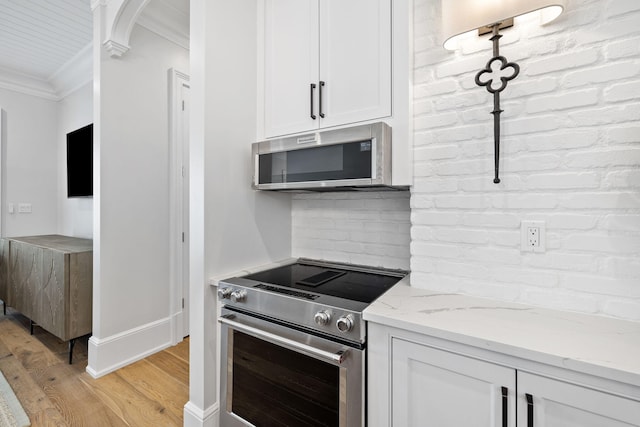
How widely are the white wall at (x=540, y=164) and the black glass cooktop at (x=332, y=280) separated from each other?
0.82ft

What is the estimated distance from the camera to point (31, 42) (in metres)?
2.86

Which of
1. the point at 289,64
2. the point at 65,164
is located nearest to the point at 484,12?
the point at 289,64

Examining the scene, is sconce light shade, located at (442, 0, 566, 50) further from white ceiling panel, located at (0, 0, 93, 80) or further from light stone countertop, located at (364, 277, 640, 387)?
white ceiling panel, located at (0, 0, 93, 80)

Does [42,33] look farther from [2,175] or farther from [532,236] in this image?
[532,236]

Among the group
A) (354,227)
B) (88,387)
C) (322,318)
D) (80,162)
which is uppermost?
(80,162)

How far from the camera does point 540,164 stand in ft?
3.67

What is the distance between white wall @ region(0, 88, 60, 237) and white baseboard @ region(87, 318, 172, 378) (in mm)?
2417

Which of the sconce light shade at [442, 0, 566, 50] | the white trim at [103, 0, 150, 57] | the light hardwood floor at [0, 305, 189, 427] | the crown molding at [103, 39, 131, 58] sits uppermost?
the white trim at [103, 0, 150, 57]

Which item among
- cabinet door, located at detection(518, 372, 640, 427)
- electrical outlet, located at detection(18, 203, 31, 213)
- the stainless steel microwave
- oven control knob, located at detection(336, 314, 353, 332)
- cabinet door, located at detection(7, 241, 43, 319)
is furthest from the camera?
electrical outlet, located at detection(18, 203, 31, 213)

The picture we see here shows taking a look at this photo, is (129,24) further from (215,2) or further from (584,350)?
(584,350)

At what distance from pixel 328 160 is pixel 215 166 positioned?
1.97ft

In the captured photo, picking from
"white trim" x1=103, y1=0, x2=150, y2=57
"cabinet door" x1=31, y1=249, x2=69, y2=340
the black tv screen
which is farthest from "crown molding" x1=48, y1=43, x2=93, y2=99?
"cabinet door" x1=31, y1=249, x2=69, y2=340

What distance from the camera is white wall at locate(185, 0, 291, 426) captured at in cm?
151

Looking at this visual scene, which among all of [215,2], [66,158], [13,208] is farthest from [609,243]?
[13,208]
